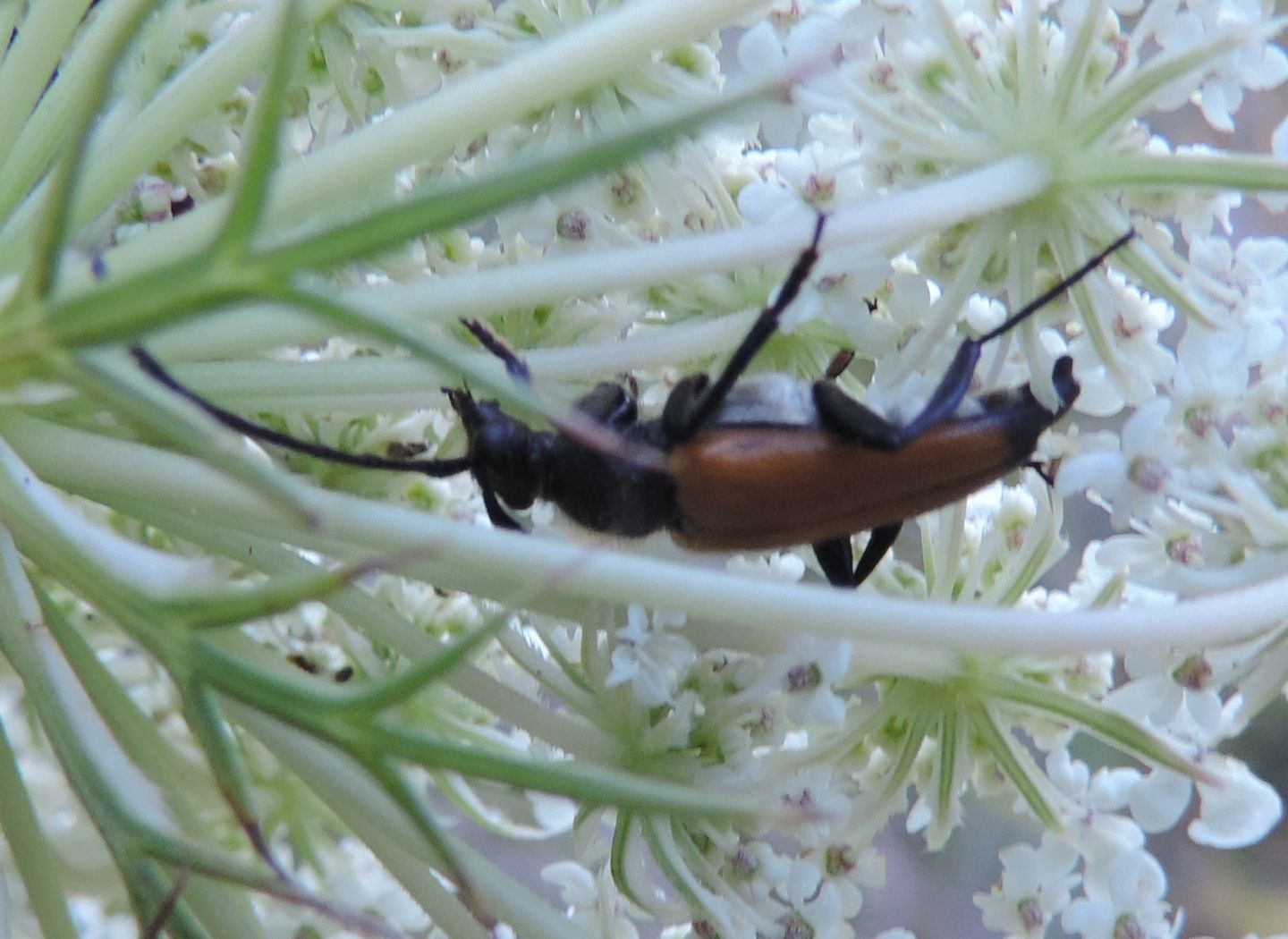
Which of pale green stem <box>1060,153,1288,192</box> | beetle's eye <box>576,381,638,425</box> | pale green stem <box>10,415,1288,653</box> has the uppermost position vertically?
pale green stem <box>1060,153,1288,192</box>

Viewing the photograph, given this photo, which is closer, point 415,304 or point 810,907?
point 415,304

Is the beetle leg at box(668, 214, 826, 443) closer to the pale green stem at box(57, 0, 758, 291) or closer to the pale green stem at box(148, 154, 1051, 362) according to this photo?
the pale green stem at box(148, 154, 1051, 362)

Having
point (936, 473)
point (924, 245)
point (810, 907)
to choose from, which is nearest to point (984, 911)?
point (810, 907)

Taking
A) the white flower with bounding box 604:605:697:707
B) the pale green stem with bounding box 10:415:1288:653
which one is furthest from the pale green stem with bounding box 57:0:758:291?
the white flower with bounding box 604:605:697:707

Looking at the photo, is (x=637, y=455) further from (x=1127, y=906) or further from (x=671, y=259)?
(x=1127, y=906)

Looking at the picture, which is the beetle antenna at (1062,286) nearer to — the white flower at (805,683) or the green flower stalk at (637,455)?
the green flower stalk at (637,455)

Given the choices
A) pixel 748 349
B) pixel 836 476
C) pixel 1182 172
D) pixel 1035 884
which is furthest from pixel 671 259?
pixel 1035 884

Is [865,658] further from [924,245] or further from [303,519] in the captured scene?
[303,519]

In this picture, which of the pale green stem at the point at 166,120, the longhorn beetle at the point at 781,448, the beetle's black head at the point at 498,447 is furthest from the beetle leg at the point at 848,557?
the pale green stem at the point at 166,120
